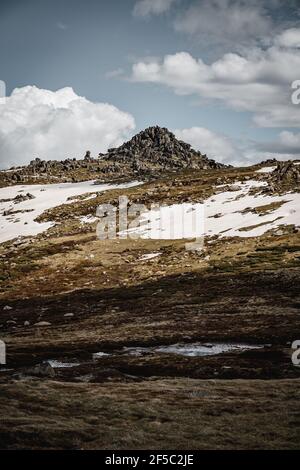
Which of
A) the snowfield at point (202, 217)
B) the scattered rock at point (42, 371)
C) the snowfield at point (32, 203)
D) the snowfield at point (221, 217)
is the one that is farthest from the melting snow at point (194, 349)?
the snowfield at point (32, 203)

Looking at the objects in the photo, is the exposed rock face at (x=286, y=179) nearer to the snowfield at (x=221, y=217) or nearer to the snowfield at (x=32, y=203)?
the snowfield at (x=221, y=217)

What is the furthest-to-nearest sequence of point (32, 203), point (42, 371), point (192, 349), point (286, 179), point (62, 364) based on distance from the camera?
point (32, 203) → point (286, 179) → point (192, 349) → point (62, 364) → point (42, 371)

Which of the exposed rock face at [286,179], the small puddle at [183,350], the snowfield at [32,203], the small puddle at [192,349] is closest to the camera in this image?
the small puddle at [183,350]

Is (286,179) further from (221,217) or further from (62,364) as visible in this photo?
(62,364)

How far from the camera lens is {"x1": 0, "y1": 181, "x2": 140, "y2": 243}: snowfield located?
98250 mm

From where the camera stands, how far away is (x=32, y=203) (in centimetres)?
12388

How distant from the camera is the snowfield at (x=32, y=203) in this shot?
322ft

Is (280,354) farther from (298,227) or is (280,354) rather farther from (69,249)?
(69,249)

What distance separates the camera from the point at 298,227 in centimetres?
6825

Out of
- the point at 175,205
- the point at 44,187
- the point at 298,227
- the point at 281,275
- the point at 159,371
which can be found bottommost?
the point at 159,371

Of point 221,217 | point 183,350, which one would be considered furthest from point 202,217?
point 183,350

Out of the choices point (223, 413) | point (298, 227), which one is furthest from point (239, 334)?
point (298, 227)

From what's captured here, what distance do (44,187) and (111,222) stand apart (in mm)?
65933

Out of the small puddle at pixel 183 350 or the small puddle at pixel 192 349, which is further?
the small puddle at pixel 192 349
